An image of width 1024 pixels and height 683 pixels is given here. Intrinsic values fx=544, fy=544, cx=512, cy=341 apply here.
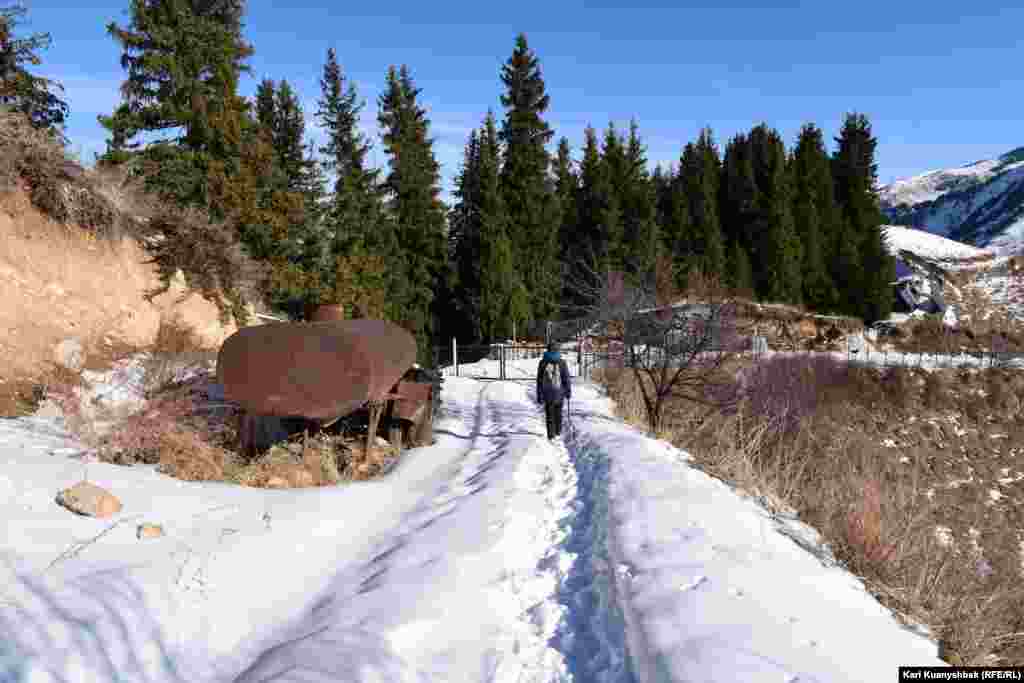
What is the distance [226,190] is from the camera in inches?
688

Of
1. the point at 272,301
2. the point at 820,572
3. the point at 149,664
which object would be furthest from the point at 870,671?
the point at 272,301

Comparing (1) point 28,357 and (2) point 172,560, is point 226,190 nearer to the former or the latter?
(1) point 28,357

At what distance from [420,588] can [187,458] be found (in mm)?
4075

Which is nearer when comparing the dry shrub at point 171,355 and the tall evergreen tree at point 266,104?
the dry shrub at point 171,355

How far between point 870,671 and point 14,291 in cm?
1097

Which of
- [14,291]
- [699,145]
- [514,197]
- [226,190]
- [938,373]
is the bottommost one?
[938,373]

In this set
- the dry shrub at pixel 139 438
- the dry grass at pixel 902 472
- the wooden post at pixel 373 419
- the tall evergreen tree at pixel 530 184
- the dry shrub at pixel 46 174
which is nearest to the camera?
the dry grass at pixel 902 472

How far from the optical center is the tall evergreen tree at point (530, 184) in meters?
35.2

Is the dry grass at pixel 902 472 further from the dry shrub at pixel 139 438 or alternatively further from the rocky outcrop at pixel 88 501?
the dry shrub at pixel 139 438

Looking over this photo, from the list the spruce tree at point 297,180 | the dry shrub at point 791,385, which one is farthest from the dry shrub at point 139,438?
the spruce tree at point 297,180

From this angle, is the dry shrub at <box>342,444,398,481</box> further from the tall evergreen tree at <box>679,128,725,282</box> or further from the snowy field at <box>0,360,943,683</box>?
the tall evergreen tree at <box>679,128,725,282</box>

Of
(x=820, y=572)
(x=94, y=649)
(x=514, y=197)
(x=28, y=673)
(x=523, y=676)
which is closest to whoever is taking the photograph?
(x=28, y=673)

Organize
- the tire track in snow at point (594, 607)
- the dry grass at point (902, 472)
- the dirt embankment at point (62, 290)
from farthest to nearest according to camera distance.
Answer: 1. the dirt embankment at point (62, 290)
2. the dry grass at point (902, 472)
3. the tire track in snow at point (594, 607)

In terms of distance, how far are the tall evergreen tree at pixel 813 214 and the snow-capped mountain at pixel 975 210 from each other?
37443 mm
